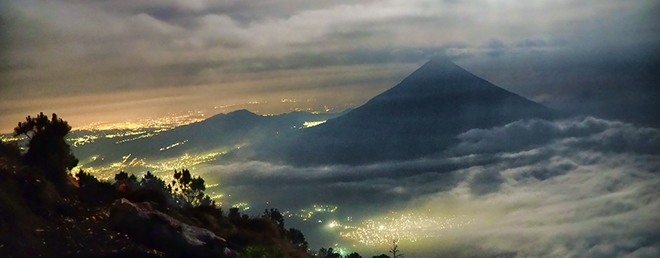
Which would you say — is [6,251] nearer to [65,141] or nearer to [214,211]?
[65,141]

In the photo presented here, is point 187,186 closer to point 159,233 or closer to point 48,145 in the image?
point 48,145

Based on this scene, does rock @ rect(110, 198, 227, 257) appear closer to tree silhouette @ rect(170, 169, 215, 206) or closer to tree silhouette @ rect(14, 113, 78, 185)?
tree silhouette @ rect(14, 113, 78, 185)

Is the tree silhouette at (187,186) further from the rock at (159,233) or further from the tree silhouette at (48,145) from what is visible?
the rock at (159,233)

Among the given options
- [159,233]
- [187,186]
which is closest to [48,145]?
[159,233]

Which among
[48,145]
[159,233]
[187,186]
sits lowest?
[159,233]

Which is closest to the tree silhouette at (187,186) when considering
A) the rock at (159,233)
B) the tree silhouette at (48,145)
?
the tree silhouette at (48,145)

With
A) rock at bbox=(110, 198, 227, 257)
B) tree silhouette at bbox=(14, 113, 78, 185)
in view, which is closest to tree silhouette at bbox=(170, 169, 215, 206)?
tree silhouette at bbox=(14, 113, 78, 185)
